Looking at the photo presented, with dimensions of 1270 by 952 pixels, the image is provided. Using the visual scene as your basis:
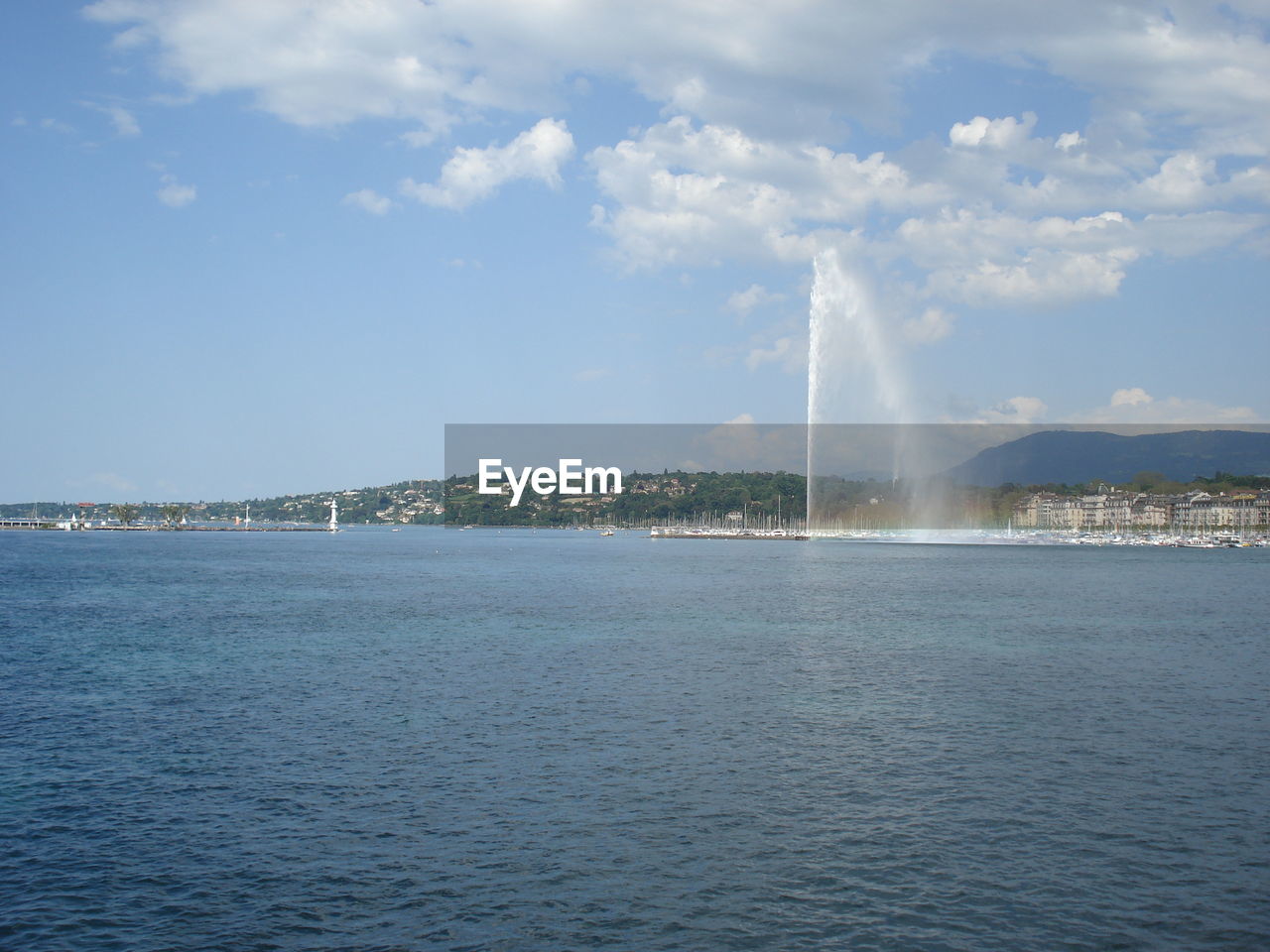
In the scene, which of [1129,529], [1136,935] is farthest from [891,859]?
[1129,529]

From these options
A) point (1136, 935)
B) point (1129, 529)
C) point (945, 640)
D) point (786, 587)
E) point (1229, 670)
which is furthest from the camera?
point (1129, 529)

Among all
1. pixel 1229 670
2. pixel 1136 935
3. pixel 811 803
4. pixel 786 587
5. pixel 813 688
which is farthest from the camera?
pixel 786 587

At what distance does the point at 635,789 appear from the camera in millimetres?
17547

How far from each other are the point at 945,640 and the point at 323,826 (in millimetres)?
28220

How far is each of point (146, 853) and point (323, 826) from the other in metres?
2.60

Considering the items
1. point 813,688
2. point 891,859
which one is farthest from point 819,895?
point 813,688

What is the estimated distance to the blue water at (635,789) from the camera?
488 inches

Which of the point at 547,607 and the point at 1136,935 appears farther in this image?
the point at 547,607

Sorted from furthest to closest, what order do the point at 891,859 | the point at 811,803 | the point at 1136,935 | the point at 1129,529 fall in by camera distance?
1. the point at 1129,529
2. the point at 811,803
3. the point at 891,859
4. the point at 1136,935

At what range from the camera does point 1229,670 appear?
3095 centimetres

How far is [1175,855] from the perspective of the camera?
569 inches

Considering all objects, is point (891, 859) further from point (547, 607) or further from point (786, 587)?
point (786, 587)

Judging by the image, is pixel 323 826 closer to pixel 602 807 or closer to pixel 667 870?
pixel 602 807

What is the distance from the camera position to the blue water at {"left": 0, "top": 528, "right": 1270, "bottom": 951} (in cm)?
1241
